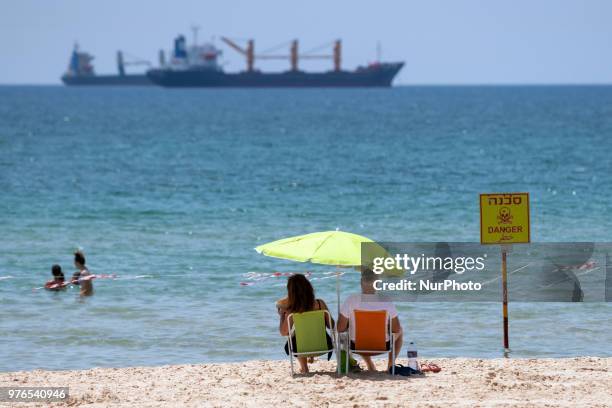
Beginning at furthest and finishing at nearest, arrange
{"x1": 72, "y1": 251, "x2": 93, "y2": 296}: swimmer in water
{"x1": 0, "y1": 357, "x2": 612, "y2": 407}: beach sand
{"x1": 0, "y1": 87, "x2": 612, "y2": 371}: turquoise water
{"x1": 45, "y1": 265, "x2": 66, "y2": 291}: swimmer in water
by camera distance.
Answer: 1. {"x1": 45, "y1": 265, "x2": 66, "y2": 291}: swimmer in water
2. {"x1": 72, "y1": 251, "x2": 93, "y2": 296}: swimmer in water
3. {"x1": 0, "y1": 87, "x2": 612, "y2": 371}: turquoise water
4. {"x1": 0, "y1": 357, "x2": 612, "y2": 407}: beach sand

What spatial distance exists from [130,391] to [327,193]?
23.4 m

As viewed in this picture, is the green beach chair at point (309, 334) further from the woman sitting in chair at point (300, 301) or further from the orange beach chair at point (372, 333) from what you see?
the orange beach chair at point (372, 333)

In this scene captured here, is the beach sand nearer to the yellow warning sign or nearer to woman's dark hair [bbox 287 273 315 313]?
woman's dark hair [bbox 287 273 315 313]

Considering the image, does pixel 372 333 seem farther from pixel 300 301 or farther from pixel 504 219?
pixel 504 219

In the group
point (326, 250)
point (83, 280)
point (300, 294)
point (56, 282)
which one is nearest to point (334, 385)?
point (300, 294)

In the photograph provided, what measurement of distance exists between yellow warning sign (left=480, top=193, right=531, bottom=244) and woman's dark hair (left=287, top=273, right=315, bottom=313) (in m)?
1.65

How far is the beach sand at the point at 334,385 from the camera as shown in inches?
360

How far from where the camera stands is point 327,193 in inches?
1302

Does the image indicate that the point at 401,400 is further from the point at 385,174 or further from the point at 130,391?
the point at 385,174

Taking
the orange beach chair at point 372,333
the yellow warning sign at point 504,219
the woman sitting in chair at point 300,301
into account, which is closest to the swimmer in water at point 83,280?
the woman sitting in chair at point 300,301

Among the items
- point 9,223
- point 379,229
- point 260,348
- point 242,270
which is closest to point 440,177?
point 379,229

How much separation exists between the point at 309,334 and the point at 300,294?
361 mm

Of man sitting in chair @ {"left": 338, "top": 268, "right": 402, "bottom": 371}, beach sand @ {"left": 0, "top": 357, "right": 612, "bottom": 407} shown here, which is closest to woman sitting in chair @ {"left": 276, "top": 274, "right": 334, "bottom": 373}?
man sitting in chair @ {"left": 338, "top": 268, "right": 402, "bottom": 371}

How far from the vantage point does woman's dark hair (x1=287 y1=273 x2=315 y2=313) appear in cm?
1020
